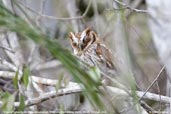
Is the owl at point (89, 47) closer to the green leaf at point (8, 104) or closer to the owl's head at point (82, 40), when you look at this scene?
the owl's head at point (82, 40)

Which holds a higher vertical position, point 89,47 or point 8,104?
point 8,104

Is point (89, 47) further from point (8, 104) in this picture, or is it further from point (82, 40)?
point (8, 104)

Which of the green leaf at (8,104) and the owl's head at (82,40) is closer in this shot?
the green leaf at (8,104)

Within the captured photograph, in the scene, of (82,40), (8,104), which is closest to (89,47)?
(82,40)

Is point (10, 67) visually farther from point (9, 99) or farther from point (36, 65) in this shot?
point (9, 99)

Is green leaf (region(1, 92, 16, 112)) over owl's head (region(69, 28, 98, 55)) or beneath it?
over

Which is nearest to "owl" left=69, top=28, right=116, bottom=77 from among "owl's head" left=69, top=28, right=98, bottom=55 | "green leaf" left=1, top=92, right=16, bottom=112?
"owl's head" left=69, top=28, right=98, bottom=55

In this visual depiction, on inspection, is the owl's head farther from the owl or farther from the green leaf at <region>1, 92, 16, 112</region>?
the green leaf at <region>1, 92, 16, 112</region>

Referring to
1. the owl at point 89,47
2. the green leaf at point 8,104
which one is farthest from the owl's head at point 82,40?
the green leaf at point 8,104
